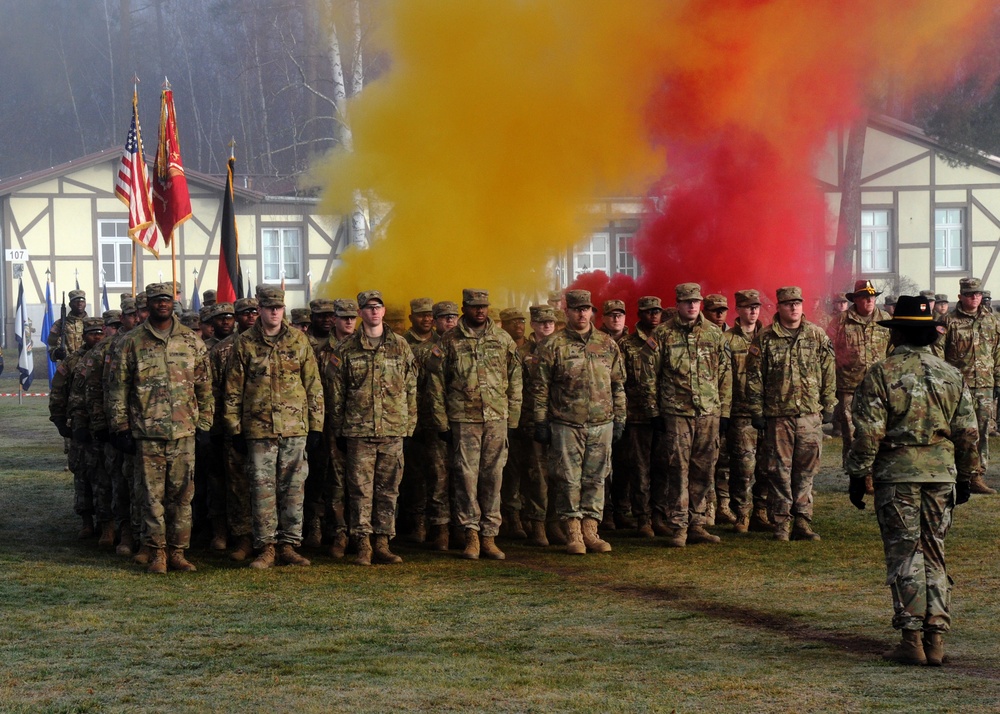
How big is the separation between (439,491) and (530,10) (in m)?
7.41

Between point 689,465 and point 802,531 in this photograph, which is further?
point 689,465

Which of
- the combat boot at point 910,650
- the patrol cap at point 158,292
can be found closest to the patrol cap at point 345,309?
the patrol cap at point 158,292

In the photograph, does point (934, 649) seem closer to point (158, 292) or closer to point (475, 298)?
point (475, 298)

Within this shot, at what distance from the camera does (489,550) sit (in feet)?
35.8

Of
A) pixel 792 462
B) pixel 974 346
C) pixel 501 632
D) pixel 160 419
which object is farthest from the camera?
pixel 974 346

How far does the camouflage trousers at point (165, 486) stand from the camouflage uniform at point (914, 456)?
5370 millimetres

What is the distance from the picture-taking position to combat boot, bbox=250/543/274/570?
34.1 feet

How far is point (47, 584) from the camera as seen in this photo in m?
9.91

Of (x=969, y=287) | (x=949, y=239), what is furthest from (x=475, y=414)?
(x=949, y=239)

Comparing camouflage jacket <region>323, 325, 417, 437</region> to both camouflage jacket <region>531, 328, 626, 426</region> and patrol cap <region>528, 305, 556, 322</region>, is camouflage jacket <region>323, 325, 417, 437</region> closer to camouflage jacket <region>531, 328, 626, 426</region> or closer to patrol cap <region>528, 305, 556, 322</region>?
camouflage jacket <region>531, 328, 626, 426</region>

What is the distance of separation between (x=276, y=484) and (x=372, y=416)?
95cm

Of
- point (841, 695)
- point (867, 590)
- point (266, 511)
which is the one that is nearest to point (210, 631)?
point (266, 511)

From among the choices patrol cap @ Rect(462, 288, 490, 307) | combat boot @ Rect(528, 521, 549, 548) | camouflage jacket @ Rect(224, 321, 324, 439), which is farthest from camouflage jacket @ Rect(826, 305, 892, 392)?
camouflage jacket @ Rect(224, 321, 324, 439)

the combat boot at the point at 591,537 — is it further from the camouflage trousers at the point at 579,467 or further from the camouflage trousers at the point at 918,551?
the camouflage trousers at the point at 918,551
